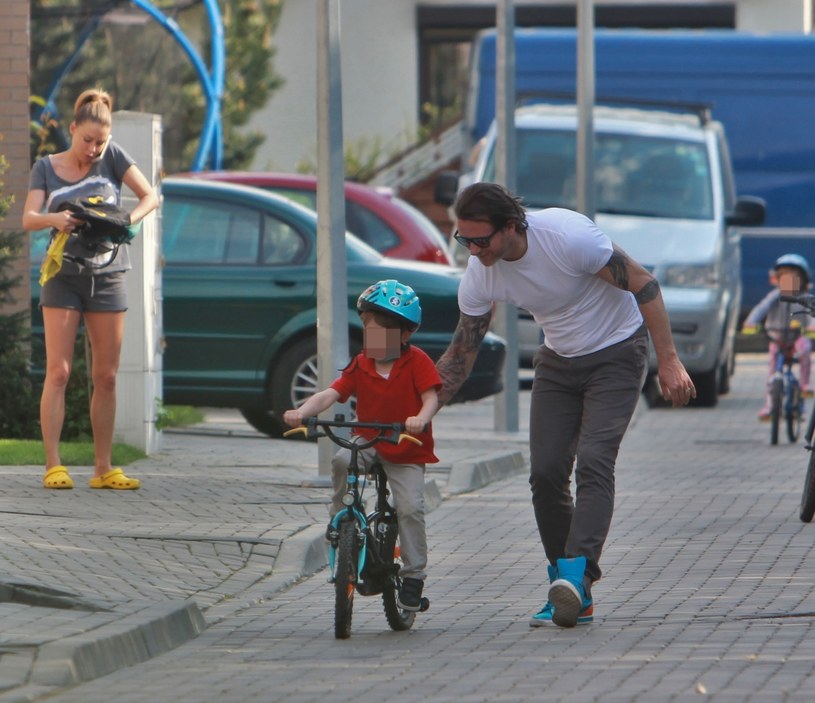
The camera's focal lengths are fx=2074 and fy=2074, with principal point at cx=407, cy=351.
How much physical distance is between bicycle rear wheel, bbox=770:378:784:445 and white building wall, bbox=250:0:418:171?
20905 millimetres

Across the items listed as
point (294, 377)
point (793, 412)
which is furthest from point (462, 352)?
point (793, 412)


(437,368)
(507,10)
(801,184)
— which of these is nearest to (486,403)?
(507,10)

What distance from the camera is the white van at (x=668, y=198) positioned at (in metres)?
18.1

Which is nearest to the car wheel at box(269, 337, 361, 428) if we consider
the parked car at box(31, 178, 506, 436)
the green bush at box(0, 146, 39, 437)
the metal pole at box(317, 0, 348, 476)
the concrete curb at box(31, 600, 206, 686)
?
the parked car at box(31, 178, 506, 436)

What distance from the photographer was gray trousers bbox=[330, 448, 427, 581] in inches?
283

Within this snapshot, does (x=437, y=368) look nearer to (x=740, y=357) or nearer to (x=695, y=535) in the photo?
(x=695, y=535)

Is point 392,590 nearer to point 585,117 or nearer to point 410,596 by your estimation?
point 410,596

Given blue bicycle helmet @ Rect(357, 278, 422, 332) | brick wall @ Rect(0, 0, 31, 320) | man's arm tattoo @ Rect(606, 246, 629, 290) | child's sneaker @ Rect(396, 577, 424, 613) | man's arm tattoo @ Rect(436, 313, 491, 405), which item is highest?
brick wall @ Rect(0, 0, 31, 320)

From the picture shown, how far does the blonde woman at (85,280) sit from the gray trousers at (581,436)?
10.5 feet

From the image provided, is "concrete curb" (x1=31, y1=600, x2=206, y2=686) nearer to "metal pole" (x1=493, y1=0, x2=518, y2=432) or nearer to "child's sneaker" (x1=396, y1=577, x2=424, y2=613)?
"child's sneaker" (x1=396, y1=577, x2=424, y2=613)

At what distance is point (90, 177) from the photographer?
33.0 feet

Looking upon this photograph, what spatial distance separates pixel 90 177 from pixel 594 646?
14.2 ft

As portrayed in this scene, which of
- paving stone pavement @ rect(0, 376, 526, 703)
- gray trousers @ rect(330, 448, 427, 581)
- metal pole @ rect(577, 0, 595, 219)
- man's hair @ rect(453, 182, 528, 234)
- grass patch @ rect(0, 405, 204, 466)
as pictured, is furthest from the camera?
metal pole @ rect(577, 0, 595, 219)

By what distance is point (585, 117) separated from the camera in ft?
56.2
